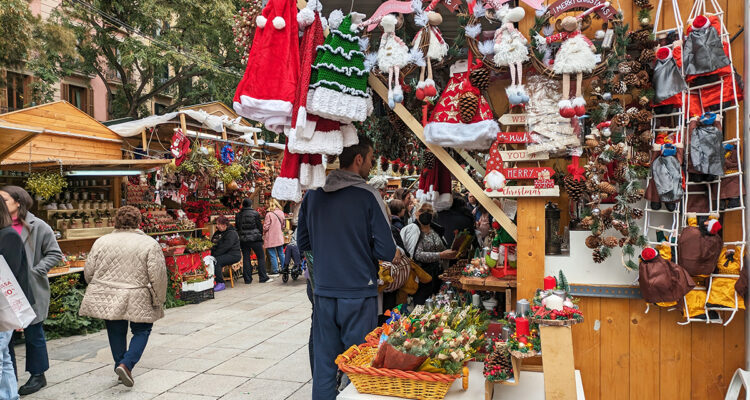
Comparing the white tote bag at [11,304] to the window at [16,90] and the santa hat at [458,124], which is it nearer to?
the santa hat at [458,124]

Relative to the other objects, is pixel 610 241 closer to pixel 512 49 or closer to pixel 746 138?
pixel 746 138

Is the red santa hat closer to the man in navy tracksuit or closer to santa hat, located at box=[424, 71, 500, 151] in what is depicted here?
the man in navy tracksuit

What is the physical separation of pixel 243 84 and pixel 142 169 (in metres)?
6.93

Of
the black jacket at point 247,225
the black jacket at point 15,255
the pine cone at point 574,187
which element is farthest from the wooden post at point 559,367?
the black jacket at point 247,225

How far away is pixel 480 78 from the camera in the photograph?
3.21 meters

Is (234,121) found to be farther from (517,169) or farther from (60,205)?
(517,169)

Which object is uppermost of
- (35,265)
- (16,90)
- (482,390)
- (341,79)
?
(16,90)

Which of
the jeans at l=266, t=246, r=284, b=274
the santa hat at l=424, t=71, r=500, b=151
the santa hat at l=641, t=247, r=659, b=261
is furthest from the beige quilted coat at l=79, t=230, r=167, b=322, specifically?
the jeans at l=266, t=246, r=284, b=274

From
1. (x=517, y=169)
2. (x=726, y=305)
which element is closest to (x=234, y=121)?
(x=517, y=169)

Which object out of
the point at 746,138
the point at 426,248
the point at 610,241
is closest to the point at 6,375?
the point at 426,248

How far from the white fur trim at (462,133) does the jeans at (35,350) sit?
3.98m

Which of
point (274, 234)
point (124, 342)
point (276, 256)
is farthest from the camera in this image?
point (276, 256)

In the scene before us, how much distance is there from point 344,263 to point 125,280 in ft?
8.23

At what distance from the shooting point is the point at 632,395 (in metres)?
3.21
